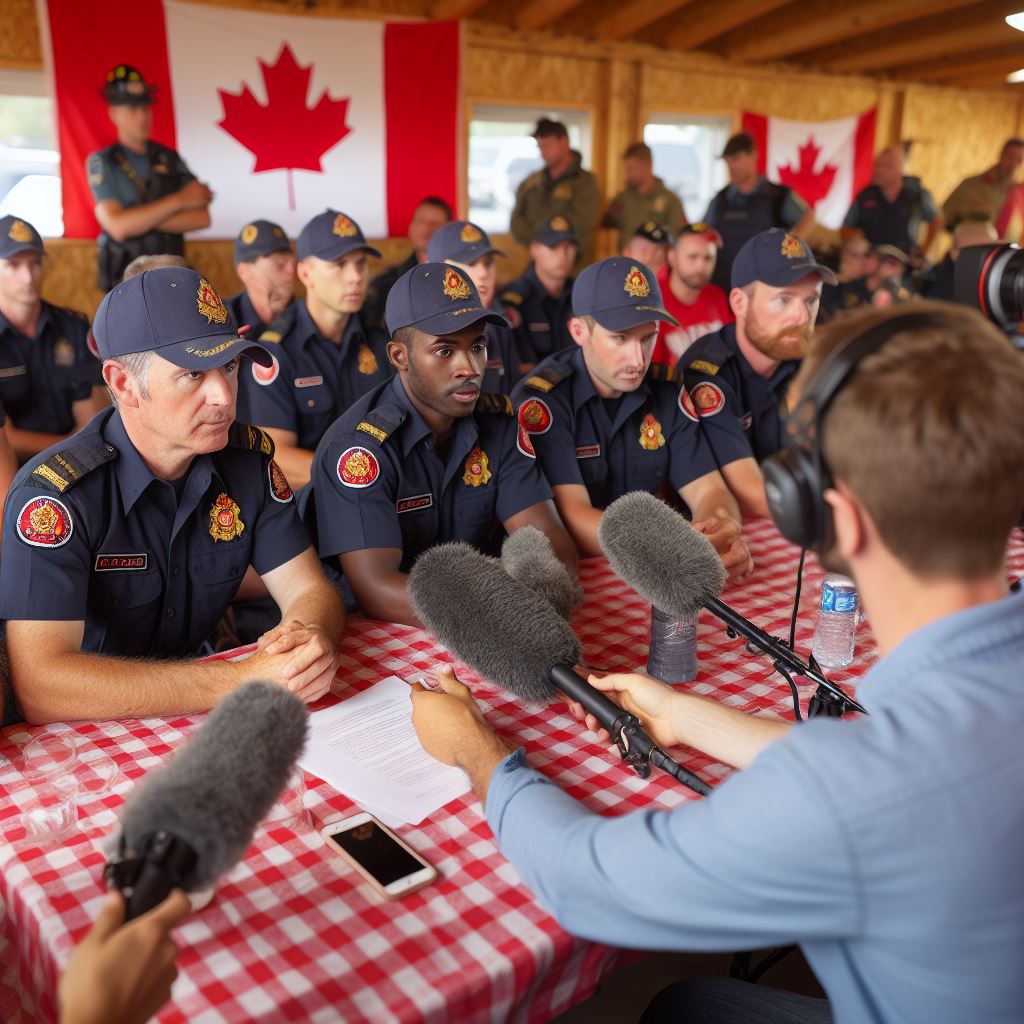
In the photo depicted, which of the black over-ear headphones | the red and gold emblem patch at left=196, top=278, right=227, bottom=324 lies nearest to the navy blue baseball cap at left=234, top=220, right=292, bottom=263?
the red and gold emblem patch at left=196, top=278, right=227, bottom=324

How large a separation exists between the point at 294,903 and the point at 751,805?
2.02 ft

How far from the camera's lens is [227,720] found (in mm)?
1090

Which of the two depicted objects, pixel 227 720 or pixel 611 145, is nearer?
pixel 227 720

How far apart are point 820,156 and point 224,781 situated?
9.63 m

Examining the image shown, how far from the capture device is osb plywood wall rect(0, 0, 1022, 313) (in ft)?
19.4

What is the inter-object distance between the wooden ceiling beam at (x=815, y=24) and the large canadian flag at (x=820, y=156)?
629mm

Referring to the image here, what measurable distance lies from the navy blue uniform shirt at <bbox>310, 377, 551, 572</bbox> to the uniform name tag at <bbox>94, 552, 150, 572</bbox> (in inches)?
18.9

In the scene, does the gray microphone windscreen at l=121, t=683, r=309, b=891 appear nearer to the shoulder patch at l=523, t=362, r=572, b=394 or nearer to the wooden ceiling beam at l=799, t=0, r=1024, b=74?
the shoulder patch at l=523, t=362, r=572, b=394

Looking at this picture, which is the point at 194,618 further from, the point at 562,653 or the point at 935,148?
the point at 935,148

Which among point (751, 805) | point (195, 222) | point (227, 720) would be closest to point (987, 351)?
point (751, 805)

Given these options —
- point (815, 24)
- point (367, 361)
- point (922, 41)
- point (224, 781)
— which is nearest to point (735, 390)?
point (367, 361)

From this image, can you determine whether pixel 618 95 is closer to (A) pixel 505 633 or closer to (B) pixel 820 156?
(B) pixel 820 156

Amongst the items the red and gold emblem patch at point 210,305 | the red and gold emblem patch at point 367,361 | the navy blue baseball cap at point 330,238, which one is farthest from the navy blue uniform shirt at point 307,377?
the red and gold emblem patch at point 210,305

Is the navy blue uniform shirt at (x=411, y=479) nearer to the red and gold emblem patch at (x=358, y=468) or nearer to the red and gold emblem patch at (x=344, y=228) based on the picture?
the red and gold emblem patch at (x=358, y=468)
